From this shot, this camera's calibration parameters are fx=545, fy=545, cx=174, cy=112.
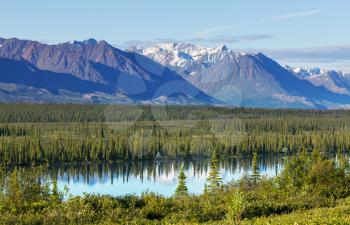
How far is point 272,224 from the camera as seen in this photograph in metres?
20.6

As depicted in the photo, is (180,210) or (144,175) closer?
(180,210)

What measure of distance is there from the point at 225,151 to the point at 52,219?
171m

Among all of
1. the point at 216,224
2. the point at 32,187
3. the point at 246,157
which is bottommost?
the point at 246,157

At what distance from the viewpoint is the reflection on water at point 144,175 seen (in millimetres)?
119875

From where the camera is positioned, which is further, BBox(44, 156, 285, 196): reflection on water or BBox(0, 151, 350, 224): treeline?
BBox(44, 156, 285, 196): reflection on water

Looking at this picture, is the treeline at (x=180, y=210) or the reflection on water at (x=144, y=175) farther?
the reflection on water at (x=144, y=175)

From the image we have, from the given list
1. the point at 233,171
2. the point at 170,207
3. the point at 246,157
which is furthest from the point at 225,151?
the point at 170,207

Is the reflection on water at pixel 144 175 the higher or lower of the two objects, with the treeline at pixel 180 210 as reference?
lower

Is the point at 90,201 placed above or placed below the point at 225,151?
above

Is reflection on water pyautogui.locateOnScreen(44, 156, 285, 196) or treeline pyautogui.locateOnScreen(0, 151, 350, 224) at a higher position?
treeline pyautogui.locateOnScreen(0, 151, 350, 224)

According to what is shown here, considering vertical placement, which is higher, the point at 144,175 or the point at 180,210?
the point at 180,210

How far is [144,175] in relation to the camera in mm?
145500

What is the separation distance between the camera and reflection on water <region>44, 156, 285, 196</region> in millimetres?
119875

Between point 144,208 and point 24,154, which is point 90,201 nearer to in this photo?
point 144,208
